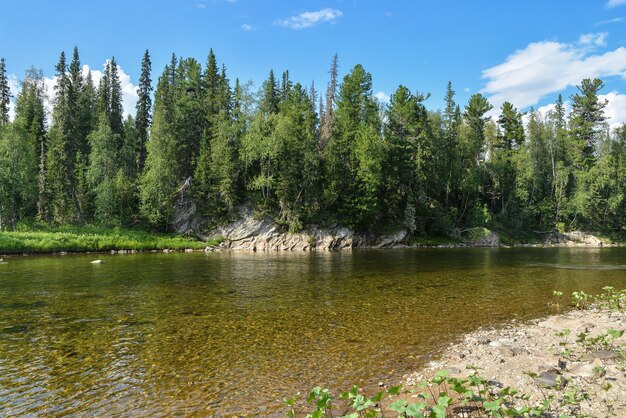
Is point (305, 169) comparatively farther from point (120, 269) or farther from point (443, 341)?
point (443, 341)

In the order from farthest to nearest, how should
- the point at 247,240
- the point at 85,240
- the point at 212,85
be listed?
the point at 212,85 → the point at 247,240 → the point at 85,240

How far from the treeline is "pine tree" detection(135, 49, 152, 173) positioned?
0.27 meters

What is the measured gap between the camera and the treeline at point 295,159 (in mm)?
60969

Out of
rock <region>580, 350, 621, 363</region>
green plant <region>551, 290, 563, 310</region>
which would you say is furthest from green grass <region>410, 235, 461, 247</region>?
rock <region>580, 350, 621, 363</region>

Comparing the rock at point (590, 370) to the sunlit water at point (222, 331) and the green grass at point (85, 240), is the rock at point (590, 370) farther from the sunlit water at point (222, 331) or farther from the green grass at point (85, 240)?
the green grass at point (85, 240)

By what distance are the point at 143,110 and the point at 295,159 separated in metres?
35.3

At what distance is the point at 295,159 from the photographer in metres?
62.2

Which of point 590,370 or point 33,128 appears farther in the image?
point 33,128

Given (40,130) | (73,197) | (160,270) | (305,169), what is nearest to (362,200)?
(305,169)

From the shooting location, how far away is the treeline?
60969 mm

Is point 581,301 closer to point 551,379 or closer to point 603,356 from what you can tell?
point 603,356

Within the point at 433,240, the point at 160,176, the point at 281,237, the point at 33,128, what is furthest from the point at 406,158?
the point at 33,128

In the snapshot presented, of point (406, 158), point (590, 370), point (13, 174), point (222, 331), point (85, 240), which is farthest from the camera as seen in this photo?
point (406, 158)

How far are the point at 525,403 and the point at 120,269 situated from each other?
3093 cm
